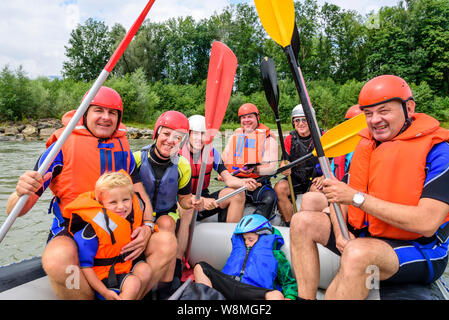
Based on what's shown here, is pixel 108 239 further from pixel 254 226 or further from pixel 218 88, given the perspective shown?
pixel 218 88

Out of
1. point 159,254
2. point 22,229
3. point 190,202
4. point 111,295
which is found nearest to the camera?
point 111,295

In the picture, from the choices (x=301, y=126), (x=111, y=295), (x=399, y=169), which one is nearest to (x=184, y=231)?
(x=111, y=295)

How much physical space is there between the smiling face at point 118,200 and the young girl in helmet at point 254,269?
0.64m

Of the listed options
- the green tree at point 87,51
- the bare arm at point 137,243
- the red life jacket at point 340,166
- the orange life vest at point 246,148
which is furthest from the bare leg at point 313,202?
the green tree at point 87,51

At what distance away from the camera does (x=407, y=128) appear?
164 cm

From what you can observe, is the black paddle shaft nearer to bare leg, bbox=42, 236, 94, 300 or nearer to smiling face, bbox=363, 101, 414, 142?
smiling face, bbox=363, 101, 414, 142

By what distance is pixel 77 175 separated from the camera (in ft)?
6.40

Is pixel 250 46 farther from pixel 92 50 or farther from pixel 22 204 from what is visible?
pixel 22 204

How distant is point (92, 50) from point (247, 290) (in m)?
42.1

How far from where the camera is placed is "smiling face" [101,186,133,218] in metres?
1.76

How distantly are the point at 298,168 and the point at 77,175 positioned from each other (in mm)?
2640

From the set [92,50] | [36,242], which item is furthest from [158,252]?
[92,50]

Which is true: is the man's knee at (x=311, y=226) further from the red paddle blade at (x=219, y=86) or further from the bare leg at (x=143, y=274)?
the red paddle blade at (x=219, y=86)

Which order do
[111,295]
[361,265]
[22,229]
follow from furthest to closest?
[22,229] < [111,295] < [361,265]
